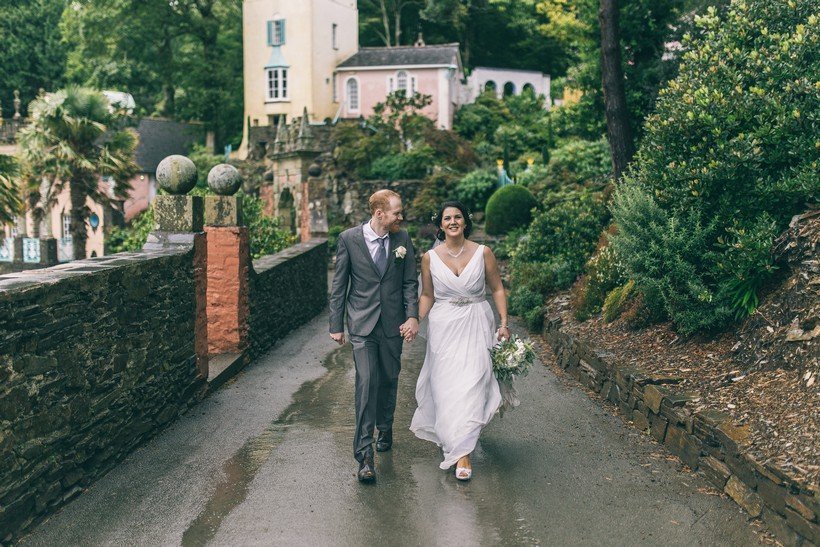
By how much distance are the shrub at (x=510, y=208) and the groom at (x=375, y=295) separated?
1771cm

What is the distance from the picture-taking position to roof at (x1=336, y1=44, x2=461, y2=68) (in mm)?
43750

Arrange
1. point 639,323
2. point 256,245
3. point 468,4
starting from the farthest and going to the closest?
1. point 468,4
2. point 256,245
3. point 639,323

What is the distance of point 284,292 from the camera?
1375 cm

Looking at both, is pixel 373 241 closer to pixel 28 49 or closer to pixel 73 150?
pixel 73 150

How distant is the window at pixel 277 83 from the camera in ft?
152

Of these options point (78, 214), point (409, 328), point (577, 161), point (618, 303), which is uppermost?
point (577, 161)

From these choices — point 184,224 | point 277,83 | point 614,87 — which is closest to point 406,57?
point 277,83

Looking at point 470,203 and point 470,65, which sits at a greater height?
point 470,65

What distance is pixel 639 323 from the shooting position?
33.4ft

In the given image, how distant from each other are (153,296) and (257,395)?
2185mm

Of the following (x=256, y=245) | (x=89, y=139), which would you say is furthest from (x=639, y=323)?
(x=89, y=139)

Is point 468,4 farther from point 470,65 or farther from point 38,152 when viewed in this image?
point 38,152

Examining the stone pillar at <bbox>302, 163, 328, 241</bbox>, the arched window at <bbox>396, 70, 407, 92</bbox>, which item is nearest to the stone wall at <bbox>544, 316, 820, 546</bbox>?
the stone pillar at <bbox>302, 163, 328, 241</bbox>

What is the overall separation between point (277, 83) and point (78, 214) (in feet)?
69.0
